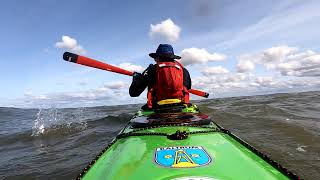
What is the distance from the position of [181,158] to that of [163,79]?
2.87 meters

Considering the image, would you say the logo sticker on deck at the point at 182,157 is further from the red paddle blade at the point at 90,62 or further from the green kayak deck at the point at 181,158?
the red paddle blade at the point at 90,62

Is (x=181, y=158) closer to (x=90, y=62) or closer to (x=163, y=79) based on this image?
(x=163, y=79)

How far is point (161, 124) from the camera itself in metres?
4.63

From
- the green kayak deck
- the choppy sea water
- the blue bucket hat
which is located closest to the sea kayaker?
the blue bucket hat

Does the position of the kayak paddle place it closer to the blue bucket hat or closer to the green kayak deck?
the blue bucket hat

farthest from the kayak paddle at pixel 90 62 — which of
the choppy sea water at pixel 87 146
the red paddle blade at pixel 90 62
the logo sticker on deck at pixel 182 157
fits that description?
the logo sticker on deck at pixel 182 157

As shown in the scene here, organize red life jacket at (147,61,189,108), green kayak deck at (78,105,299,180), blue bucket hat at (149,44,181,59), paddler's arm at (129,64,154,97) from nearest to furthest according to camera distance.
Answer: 1. green kayak deck at (78,105,299,180)
2. red life jacket at (147,61,189,108)
3. blue bucket hat at (149,44,181,59)
4. paddler's arm at (129,64,154,97)

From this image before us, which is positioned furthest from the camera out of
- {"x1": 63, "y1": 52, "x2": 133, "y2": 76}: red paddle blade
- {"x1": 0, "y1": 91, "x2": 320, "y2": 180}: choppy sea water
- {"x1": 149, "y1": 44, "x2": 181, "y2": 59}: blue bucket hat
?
{"x1": 63, "y1": 52, "x2": 133, "y2": 76}: red paddle blade

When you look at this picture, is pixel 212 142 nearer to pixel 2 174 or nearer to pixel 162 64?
pixel 162 64

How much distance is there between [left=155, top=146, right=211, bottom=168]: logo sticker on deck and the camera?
112 inches

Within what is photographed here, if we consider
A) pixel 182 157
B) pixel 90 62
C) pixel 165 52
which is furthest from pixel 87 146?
pixel 182 157

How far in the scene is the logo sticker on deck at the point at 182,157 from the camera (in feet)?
9.35

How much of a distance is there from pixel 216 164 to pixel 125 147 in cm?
131

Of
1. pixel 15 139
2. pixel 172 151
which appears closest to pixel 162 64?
pixel 172 151
